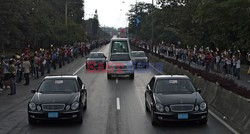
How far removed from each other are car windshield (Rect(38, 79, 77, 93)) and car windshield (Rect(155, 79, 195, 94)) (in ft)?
9.07

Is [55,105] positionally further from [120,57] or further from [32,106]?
[120,57]

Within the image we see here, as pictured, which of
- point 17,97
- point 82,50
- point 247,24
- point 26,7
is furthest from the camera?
point 82,50

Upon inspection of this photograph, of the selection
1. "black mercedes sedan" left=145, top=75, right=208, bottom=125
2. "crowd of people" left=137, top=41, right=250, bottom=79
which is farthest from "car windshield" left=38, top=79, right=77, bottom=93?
"crowd of people" left=137, top=41, right=250, bottom=79

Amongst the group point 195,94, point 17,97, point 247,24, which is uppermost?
point 247,24

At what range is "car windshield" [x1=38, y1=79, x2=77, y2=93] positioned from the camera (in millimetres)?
12852

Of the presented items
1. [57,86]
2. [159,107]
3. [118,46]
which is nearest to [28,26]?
[118,46]

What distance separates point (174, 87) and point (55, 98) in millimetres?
3752

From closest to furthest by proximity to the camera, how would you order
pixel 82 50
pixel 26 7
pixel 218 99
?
pixel 218 99 → pixel 26 7 → pixel 82 50

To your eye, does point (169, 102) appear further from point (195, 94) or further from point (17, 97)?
point (17, 97)

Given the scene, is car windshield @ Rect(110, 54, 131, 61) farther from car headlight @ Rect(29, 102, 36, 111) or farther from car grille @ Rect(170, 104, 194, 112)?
car grille @ Rect(170, 104, 194, 112)

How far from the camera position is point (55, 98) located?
11.9 metres

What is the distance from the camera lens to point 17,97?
18.5 meters

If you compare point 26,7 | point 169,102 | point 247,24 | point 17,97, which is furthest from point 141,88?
point 26,7

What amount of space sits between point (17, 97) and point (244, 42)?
90.6ft
